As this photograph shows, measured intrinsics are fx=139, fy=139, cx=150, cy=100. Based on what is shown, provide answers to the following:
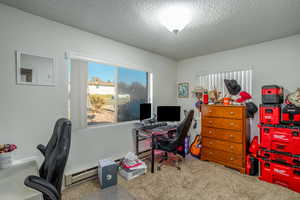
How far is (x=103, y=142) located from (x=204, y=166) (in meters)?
2.00

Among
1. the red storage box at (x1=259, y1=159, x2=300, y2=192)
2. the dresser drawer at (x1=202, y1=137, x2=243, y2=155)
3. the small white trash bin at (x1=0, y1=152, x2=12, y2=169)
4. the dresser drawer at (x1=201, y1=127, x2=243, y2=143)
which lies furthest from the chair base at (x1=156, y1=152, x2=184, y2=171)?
the small white trash bin at (x1=0, y1=152, x2=12, y2=169)

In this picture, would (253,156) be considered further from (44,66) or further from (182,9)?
(44,66)

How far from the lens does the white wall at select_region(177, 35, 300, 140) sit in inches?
94.7

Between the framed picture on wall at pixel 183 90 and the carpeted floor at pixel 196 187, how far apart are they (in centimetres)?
199

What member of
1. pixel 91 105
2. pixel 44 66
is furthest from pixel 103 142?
pixel 44 66

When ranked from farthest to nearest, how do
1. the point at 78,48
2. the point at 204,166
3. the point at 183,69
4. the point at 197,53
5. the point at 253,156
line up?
1. the point at 183,69
2. the point at 197,53
3. the point at 204,166
4. the point at 253,156
5. the point at 78,48

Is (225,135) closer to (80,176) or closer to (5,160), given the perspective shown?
(80,176)

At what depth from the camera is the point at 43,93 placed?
193cm

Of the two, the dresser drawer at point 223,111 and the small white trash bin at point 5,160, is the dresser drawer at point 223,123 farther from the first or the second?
the small white trash bin at point 5,160

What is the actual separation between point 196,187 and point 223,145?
1.06m

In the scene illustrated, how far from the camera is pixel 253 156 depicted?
2.42m

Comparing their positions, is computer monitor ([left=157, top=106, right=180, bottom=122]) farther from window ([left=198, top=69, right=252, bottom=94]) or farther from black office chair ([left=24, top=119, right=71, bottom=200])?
black office chair ([left=24, top=119, right=71, bottom=200])

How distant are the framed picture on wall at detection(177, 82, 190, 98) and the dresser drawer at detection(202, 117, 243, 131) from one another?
1.06 metres

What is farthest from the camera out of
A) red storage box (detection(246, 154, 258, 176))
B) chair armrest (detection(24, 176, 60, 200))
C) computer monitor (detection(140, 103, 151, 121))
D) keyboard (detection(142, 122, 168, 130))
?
computer monitor (detection(140, 103, 151, 121))
